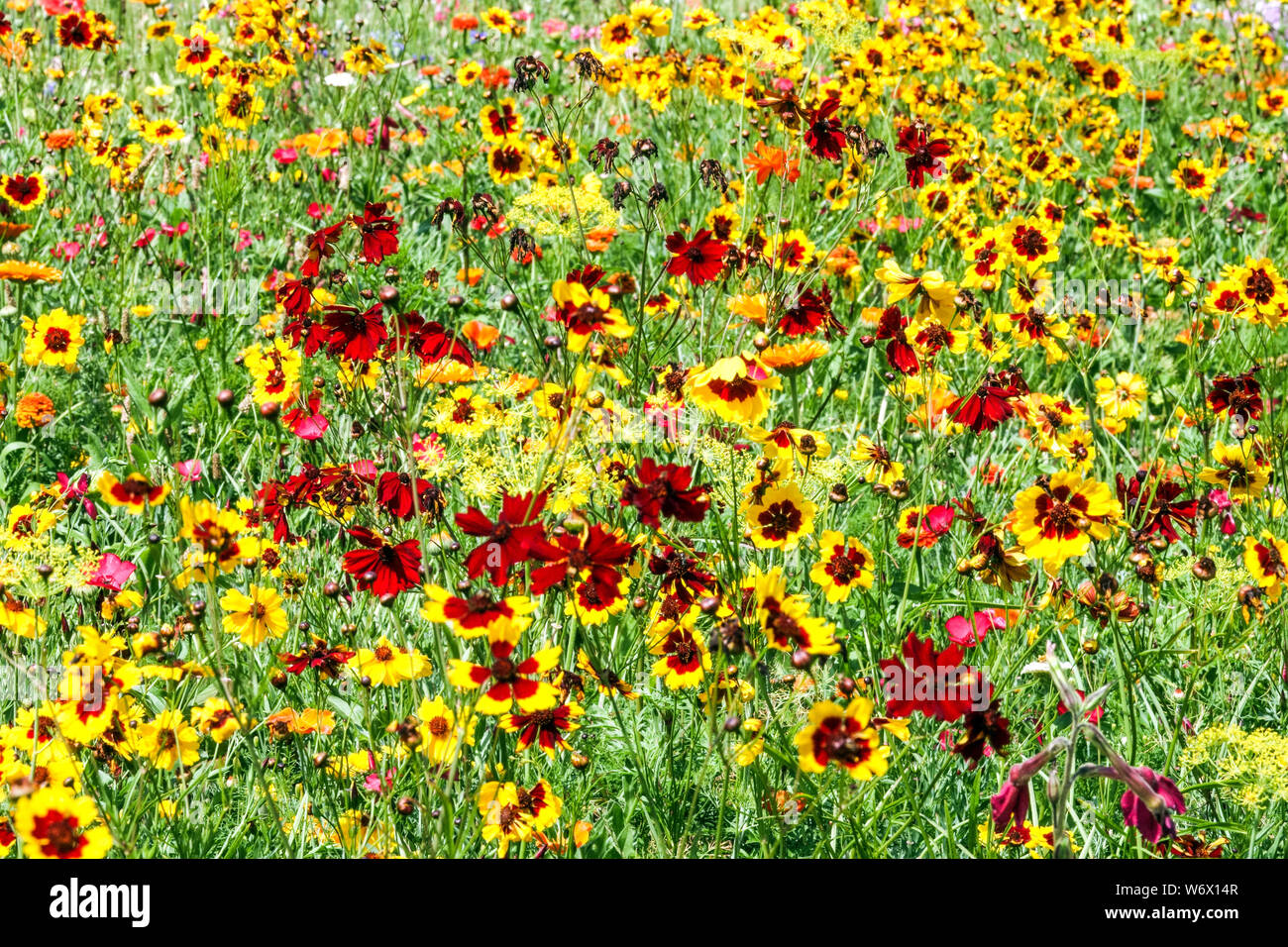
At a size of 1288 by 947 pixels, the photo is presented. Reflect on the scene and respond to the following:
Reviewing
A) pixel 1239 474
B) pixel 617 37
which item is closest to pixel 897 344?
pixel 1239 474

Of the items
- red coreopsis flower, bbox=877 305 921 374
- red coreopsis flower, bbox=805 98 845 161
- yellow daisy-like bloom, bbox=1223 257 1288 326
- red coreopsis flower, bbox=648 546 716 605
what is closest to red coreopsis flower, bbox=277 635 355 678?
red coreopsis flower, bbox=648 546 716 605

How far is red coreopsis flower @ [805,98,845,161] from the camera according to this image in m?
2.29

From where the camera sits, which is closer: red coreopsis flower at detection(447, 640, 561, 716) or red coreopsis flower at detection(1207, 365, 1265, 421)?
red coreopsis flower at detection(447, 640, 561, 716)

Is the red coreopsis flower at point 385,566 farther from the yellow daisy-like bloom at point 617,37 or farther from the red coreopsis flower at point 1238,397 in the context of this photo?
the yellow daisy-like bloom at point 617,37

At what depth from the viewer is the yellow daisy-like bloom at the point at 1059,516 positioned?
1.73 meters

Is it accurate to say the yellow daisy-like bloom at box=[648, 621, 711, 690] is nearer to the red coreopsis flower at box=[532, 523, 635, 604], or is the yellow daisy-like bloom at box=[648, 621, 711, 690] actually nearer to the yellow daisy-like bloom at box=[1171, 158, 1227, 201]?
the red coreopsis flower at box=[532, 523, 635, 604]

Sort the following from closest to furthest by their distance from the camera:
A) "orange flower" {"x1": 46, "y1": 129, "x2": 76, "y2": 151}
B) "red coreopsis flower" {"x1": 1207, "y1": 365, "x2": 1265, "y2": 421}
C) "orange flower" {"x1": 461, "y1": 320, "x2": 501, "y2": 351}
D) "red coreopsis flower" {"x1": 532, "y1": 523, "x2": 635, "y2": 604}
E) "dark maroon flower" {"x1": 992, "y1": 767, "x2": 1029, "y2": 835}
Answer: "dark maroon flower" {"x1": 992, "y1": 767, "x2": 1029, "y2": 835} < "red coreopsis flower" {"x1": 532, "y1": 523, "x2": 635, "y2": 604} < "red coreopsis flower" {"x1": 1207, "y1": 365, "x2": 1265, "y2": 421} < "orange flower" {"x1": 461, "y1": 320, "x2": 501, "y2": 351} < "orange flower" {"x1": 46, "y1": 129, "x2": 76, "y2": 151}

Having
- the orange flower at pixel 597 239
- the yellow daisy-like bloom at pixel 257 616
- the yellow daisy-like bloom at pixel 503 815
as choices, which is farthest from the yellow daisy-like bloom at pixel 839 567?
the orange flower at pixel 597 239

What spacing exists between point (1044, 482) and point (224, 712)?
1324 mm

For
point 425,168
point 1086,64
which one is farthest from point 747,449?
point 1086,64

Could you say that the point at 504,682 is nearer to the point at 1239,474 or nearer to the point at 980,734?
the point at 980,734

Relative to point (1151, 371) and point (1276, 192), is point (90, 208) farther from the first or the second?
point (1276, 192)

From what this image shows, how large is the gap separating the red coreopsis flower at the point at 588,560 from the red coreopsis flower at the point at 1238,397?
1.43 meters

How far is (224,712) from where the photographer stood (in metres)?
1.71
